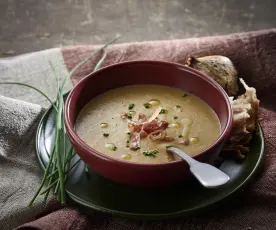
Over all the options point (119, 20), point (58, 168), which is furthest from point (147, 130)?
point (119, 20)

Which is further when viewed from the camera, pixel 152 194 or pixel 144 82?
pixel 144 82

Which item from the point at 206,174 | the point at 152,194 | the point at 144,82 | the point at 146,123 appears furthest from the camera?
the point at 144,82

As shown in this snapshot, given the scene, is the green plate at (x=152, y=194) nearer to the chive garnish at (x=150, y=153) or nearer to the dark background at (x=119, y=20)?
the chive garnish at (x=150, y=153)

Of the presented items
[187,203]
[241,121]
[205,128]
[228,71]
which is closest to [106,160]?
[187,203]

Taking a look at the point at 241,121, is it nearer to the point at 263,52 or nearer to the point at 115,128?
the point at 115,128

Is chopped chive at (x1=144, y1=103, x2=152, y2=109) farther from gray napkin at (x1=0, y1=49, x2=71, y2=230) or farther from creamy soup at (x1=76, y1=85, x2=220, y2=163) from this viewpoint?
gray napkin at (x1=0, y1=49, x2=71, y2=230)

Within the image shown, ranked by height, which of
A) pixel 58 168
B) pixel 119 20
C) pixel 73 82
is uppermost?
pixel 58 168

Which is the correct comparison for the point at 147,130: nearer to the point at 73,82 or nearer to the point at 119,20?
the point at 73,82
